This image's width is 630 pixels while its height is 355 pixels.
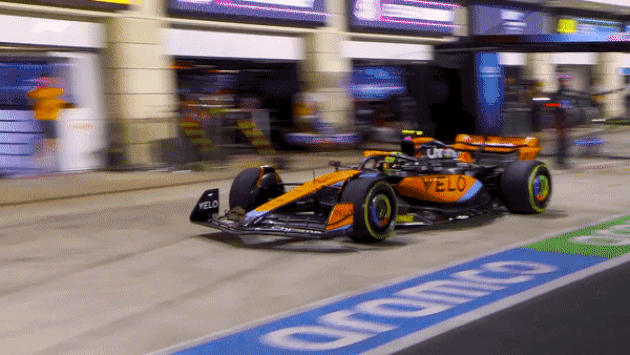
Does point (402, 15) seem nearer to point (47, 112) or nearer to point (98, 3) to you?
point (98, 3)

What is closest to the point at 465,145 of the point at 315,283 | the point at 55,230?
the point at 315,283

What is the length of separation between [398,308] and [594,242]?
2.74m

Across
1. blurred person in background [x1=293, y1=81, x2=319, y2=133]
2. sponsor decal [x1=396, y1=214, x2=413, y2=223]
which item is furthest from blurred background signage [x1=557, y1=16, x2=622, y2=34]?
sponsor decal [x1=396, y1=214, x2=413, y2=223]

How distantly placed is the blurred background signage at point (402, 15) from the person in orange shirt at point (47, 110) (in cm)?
850

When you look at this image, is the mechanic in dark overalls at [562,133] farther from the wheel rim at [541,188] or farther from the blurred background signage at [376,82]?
the blurred background signage at [376,82]

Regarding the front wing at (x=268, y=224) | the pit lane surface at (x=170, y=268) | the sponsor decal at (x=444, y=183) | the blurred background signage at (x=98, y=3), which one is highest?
the blurred background signage at (x=98, y=3)

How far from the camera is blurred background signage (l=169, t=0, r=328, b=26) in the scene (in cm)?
1550

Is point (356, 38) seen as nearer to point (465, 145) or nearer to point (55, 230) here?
point (465, 145)

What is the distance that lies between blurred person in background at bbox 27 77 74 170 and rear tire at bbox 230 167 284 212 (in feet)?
19.8

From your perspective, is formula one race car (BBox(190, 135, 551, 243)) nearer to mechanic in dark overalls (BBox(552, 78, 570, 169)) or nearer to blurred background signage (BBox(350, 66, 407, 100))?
mechanic in dark overalls (BBox(552, 78, 570, 169))

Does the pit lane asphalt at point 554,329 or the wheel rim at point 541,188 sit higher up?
the wheel rim at point 541,188

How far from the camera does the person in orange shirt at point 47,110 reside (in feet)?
41.4

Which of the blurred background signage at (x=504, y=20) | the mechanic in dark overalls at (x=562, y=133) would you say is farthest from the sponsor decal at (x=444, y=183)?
the blurred background signage at (x=504, y=20)

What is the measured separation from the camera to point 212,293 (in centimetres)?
541
